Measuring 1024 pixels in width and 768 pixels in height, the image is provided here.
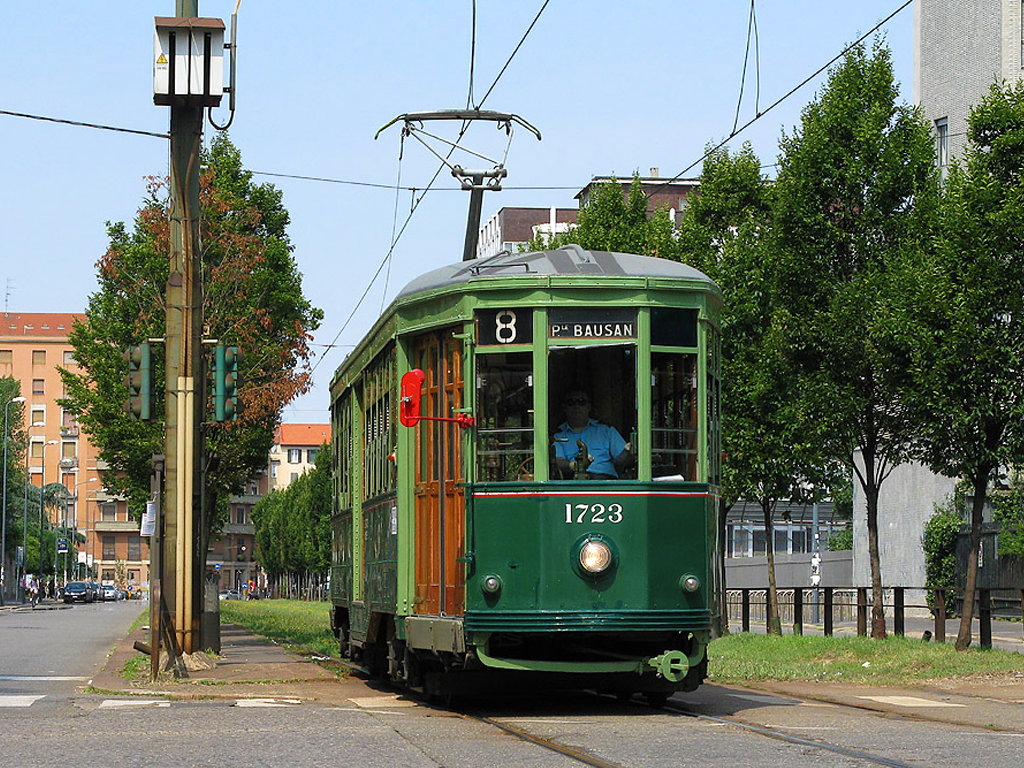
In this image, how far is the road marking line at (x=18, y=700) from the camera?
14696 mm

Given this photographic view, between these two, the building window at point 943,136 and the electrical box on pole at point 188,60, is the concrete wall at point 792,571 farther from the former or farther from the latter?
the electrical box on pole at point 188,60

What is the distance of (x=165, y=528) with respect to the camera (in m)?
18.3

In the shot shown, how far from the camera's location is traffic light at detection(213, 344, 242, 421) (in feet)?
61.5

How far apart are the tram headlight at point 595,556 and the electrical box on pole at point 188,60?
814 cm

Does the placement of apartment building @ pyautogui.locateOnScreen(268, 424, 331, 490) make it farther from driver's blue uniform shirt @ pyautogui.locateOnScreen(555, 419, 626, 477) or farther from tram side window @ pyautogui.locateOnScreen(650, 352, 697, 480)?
driver's blue uniform shirt @ pyautogui.locateOnScreen(555, 419, 626, 477)

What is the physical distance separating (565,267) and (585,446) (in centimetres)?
136

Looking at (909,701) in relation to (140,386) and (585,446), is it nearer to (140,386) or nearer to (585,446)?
(585,446)

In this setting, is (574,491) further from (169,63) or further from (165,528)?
(169,63)

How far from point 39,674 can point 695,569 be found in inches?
418

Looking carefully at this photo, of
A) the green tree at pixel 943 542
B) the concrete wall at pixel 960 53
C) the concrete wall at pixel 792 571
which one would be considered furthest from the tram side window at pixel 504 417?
the concrete wall at pixel 792 571

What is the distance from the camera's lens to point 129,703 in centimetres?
1446

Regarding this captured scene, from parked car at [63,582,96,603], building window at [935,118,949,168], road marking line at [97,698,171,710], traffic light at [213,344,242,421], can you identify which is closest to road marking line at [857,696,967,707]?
road marking line at [97,698,171,710]

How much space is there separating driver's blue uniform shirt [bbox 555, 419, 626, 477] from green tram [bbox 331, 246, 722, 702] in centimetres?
2

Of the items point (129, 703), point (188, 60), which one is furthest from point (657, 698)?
point (188, 60)
